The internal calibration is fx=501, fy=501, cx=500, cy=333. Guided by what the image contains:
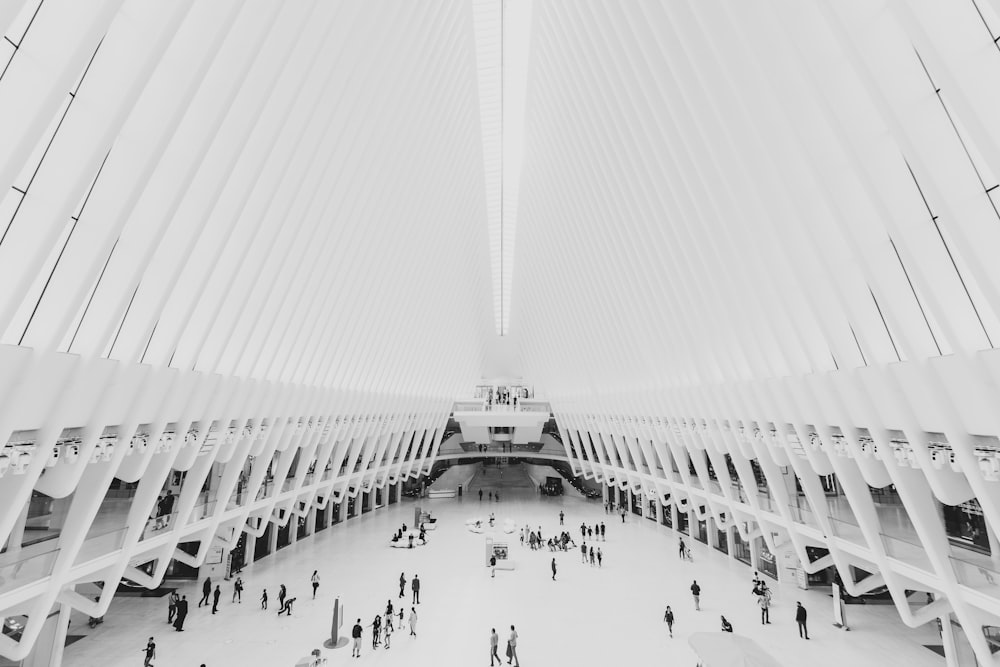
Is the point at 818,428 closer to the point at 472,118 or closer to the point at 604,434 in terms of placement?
the point at 472,118

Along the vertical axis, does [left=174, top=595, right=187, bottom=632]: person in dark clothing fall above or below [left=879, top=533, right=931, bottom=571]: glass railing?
below

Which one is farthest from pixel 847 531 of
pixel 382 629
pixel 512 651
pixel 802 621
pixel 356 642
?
pixel 356 642

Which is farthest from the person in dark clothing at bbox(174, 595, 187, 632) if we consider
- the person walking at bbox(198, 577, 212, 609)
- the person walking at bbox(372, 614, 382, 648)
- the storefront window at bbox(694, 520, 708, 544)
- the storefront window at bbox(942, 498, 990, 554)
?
the storefront window at bbox(694, 520, 708, 544)

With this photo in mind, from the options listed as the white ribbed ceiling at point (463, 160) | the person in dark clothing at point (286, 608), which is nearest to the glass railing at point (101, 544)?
the white ribbed ceiling at point (463, 160)

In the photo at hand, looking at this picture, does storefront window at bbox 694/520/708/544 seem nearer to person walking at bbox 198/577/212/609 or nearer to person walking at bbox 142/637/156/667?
person walking at bbox 198/577/212/609

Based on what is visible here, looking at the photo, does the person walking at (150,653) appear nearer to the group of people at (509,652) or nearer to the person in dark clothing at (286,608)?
the person in dark clothing at (286,608)

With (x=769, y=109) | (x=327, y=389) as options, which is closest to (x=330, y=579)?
(x=327, y=389)
